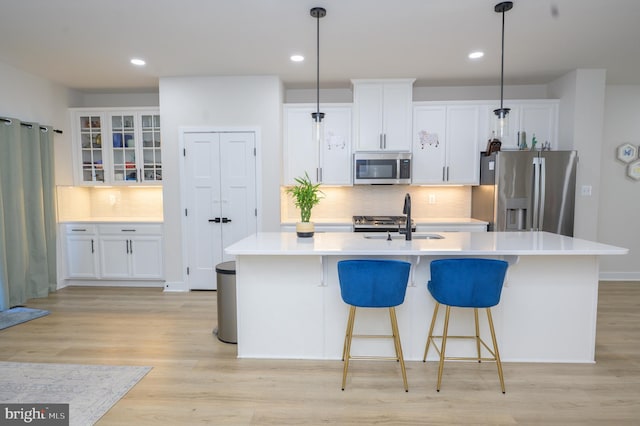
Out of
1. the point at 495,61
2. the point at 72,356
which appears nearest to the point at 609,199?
the point at 495,61

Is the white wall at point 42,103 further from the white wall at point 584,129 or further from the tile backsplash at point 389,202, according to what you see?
the white wall at point 584,129

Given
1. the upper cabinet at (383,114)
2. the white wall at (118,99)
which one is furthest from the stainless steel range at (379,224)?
the white wall at (118,99)

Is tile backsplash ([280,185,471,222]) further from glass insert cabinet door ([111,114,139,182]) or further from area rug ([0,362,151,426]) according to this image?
area rug ([0,362,151,426])

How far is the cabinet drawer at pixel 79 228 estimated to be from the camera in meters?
5.00

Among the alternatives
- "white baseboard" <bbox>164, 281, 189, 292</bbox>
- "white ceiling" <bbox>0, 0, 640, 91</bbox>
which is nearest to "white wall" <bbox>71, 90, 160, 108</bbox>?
"white ceiling" <bbox>0, 0, 640, 91</bbox>

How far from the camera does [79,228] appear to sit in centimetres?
502

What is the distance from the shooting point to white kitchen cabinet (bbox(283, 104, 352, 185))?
4.87 metres

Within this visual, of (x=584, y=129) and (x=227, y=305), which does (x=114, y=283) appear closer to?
(x=227, y=305)

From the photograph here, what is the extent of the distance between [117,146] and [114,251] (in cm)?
147

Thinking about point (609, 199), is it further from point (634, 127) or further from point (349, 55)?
point (349, 55)

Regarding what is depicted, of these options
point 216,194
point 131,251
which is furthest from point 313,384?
point 131,251

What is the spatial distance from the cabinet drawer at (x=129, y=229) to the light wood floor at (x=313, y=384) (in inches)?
59.2

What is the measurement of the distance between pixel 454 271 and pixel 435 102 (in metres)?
3.07

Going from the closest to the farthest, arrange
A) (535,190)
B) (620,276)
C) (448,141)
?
(535,190) < (448,141) < (620,276)
